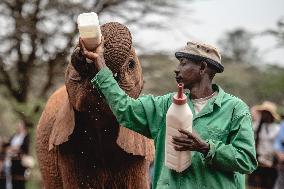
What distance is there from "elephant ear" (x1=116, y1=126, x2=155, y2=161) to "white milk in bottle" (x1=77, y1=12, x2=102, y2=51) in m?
1.01

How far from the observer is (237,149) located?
358cm

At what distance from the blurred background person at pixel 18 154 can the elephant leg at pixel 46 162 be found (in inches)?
188

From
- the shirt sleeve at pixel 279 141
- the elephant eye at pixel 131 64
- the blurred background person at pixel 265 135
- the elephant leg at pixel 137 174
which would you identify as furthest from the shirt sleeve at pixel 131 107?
the blurred background person at pixel 265 135

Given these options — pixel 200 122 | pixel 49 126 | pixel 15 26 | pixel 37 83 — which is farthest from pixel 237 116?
pixel 37 83

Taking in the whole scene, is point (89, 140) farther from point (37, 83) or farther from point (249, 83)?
point (249, 83)

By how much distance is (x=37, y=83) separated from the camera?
1689 cm

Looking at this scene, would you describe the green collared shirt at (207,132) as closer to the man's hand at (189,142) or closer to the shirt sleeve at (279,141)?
the man's hand at (189,142)

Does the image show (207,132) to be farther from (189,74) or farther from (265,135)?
(265,135)

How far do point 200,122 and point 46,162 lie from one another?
7.68ft

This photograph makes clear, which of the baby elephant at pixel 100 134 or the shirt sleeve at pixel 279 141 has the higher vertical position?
the baby elephant at pixel 100 134

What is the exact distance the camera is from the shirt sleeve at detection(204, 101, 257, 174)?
3516 mm

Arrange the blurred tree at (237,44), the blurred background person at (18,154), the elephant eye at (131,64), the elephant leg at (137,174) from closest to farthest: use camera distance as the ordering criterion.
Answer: the elephant eye at (131,64), the elephant leg at (137,174), the blurred background person at (18,154), the blurred tree at (237,44)

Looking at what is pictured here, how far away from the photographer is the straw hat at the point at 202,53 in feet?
12.3

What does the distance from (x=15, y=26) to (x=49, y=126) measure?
1001cm
